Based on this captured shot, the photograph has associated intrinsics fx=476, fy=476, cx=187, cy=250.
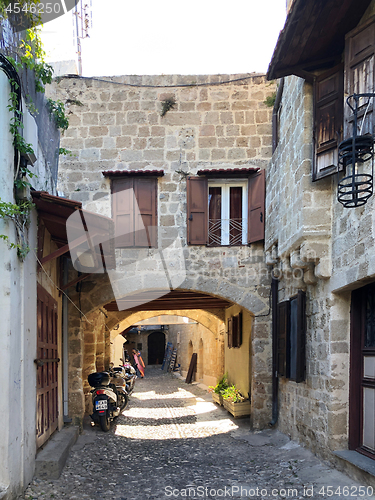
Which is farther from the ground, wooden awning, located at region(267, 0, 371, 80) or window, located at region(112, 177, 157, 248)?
wooden awning, located at region(267, 0, 371, 80)

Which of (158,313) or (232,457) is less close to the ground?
(158,313)

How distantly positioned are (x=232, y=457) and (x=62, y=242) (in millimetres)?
3735

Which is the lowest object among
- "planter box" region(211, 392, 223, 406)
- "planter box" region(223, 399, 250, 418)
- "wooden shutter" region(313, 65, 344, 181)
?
"planter box" region(211, 392, 223, 406)

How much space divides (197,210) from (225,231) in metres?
0.62

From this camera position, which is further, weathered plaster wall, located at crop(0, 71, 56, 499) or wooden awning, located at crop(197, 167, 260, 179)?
wooden awning, located at crop(197, 167, 260, 179)

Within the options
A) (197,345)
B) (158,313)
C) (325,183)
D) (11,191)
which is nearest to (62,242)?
(11,191)

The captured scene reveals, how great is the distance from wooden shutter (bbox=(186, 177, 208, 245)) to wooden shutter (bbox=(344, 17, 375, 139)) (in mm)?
3795

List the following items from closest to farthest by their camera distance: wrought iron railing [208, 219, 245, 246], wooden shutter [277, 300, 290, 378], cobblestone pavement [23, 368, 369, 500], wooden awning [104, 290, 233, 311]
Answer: cobblestone pavement [23, 368, 369, 500] < wooden shutter [277, 300, 290, 378] < wrought iron railing [208, 219, 245, 246] < wooden awning [104, 290, 233, 311]

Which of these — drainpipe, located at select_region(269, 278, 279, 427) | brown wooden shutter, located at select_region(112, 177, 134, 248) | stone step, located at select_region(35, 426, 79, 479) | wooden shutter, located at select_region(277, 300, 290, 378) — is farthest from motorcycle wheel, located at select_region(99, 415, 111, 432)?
wooden shutter, located at select_region(277, 300, 290, 378)

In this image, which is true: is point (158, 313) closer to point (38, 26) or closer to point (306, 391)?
point (306, 391)

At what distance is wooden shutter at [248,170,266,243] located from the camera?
785 centimetres

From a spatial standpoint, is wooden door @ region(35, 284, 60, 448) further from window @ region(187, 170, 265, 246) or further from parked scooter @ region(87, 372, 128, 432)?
window @ region(187, 170, 265, 246)

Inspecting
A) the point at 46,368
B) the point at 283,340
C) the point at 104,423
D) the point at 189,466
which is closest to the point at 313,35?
the point at 283,340

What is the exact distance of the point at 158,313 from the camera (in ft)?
50.8
